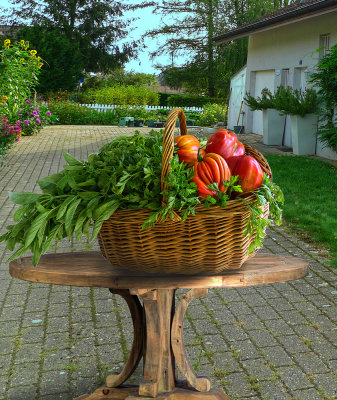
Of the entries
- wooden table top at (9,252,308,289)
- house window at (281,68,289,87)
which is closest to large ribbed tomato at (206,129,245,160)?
wooden table top at (9,252,308,289)

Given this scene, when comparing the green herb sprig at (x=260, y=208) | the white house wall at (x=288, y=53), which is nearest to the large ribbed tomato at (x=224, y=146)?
the green herb sprig at (x=260, y=208)

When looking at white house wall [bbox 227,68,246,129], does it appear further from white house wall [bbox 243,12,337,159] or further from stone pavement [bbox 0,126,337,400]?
stone pavement [bbox 0,126,337,400]

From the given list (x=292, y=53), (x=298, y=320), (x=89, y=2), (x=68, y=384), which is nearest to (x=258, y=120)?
(x=292, y=53)

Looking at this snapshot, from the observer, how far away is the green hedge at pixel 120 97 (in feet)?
99.5

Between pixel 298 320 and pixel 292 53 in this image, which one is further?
pixel 292 53

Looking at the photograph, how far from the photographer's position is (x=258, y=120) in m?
20.1

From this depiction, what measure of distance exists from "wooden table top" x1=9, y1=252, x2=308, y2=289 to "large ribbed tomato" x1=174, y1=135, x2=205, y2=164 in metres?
0.52

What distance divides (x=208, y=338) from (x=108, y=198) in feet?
6.87

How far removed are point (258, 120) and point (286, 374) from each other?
17.0 meters

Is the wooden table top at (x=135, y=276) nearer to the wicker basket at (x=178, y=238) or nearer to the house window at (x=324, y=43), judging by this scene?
the wicker basket at (x=178, y=238)

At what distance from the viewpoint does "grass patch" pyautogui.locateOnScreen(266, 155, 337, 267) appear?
711cm

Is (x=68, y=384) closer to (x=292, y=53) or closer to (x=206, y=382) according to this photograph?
(x=206, y=382)

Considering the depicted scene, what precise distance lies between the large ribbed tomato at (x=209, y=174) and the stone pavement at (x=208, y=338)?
155 centimetres

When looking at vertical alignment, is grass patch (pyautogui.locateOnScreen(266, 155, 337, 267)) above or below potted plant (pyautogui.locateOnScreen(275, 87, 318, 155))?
below
